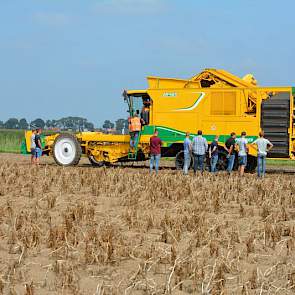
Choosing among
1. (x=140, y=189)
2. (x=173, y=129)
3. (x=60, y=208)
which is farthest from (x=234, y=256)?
(x=173, y=129)

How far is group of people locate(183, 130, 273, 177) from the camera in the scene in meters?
20.2

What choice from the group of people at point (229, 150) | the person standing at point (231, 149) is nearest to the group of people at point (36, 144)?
the group of people at point (229, 150)

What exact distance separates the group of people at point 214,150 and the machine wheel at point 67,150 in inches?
134

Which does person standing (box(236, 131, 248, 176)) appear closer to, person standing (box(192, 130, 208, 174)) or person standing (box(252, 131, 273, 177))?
person standing (box(252, 131, 273, 177))

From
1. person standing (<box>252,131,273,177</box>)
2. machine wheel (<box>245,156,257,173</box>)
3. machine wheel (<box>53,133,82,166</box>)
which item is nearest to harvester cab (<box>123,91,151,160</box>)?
machine wheel (<box>53,133,82,166</box>)

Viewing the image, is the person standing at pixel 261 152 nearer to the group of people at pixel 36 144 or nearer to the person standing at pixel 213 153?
the person standing at pixel 213 153

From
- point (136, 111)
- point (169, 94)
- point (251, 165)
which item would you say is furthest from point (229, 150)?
point (136, 111)

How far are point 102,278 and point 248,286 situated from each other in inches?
58.3

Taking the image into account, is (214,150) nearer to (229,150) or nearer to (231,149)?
(229,150)

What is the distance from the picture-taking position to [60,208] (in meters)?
12.0

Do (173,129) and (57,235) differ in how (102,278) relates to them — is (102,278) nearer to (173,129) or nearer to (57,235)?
(57,235)

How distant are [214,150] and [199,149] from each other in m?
Result: 0.92

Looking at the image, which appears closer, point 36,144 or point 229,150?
point 229,150

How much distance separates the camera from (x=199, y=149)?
21.2 meters
